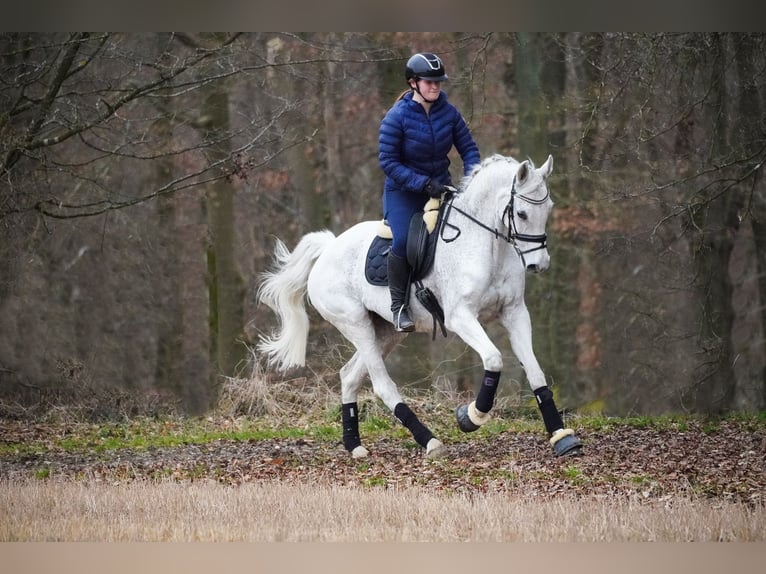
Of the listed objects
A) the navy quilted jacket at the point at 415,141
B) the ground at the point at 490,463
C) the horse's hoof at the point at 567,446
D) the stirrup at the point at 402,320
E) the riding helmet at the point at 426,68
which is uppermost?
the riding helmet at the point at 426,68

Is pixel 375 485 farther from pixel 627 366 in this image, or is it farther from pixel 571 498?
pixel 627 366

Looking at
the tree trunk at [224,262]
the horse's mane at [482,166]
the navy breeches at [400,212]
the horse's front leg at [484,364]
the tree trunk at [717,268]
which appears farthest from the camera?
the tree trunk at [224,262]

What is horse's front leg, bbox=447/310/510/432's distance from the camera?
7645 millimetres

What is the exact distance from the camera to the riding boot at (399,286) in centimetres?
818

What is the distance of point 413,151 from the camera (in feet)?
26.6

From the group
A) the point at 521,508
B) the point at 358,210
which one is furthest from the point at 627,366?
the point at 521,508

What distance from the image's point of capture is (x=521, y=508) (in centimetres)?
674

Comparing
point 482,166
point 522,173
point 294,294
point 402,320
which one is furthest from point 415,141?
point 294,294

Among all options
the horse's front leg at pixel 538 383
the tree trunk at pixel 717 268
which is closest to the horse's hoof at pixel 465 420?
the horse's front leg at pixel 538 383

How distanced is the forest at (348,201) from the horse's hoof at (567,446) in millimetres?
3394

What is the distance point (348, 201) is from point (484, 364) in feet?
25.7

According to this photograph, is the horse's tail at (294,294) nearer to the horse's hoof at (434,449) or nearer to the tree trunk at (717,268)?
the horse's hoof at (434,449)

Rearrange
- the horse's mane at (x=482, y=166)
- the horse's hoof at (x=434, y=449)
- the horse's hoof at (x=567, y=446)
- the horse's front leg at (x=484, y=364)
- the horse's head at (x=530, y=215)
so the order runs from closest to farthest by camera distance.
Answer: the horse's head at (x=530, y=215), the horse's front leg at (x=484, y=364), the horse's hoof at (x=567, y=446), the horse's mane at (x=482, y=166), the horse's hoof at (x=434, y=449)

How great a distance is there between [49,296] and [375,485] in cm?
901
